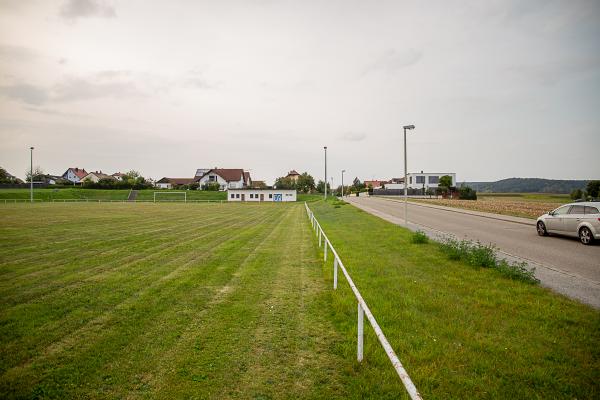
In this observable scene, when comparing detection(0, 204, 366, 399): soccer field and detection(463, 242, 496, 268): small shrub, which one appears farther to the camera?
detection(463, 242, 496, 268): small shrub

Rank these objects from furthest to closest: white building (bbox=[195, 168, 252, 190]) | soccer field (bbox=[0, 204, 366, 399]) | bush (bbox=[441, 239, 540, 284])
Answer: white building (bbox=[195, 168, 252, 190]) → bush (bbox=[441, 239, 540, 284]) → soccer field (bbox=[0, 204, 366, 399])

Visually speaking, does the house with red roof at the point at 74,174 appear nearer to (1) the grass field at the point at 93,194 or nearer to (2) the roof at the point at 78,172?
(2) the roof at the point at 78,172

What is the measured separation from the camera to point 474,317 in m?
5.90

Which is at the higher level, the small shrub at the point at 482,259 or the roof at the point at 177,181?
the roof at the point at 177,181

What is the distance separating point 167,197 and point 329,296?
8066 centimetres

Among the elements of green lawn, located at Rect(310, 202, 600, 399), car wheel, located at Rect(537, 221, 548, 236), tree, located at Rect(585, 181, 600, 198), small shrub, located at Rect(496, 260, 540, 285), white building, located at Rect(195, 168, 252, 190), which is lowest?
green lawn, located at Rect(310, 202, 600, 399)

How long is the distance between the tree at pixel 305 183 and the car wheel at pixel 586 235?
9146 centimetres

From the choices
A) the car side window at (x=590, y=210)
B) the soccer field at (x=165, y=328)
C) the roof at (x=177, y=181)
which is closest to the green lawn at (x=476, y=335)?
the soccer field at (x=165, y=328)

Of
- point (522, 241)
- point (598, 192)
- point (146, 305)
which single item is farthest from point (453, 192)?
point (146, 305)

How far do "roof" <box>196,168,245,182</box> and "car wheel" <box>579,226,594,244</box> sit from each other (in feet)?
313

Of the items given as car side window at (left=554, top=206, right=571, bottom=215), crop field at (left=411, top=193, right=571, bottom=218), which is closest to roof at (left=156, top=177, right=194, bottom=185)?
crop field at (left=411, top=193, right=571, bottom=218)

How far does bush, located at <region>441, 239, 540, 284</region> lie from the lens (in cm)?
818

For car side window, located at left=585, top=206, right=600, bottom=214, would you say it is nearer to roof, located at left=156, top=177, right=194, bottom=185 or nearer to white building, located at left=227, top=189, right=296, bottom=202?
white building, located at left=227, top=189, right=296, bottom=202

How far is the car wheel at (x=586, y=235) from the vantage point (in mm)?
13570
